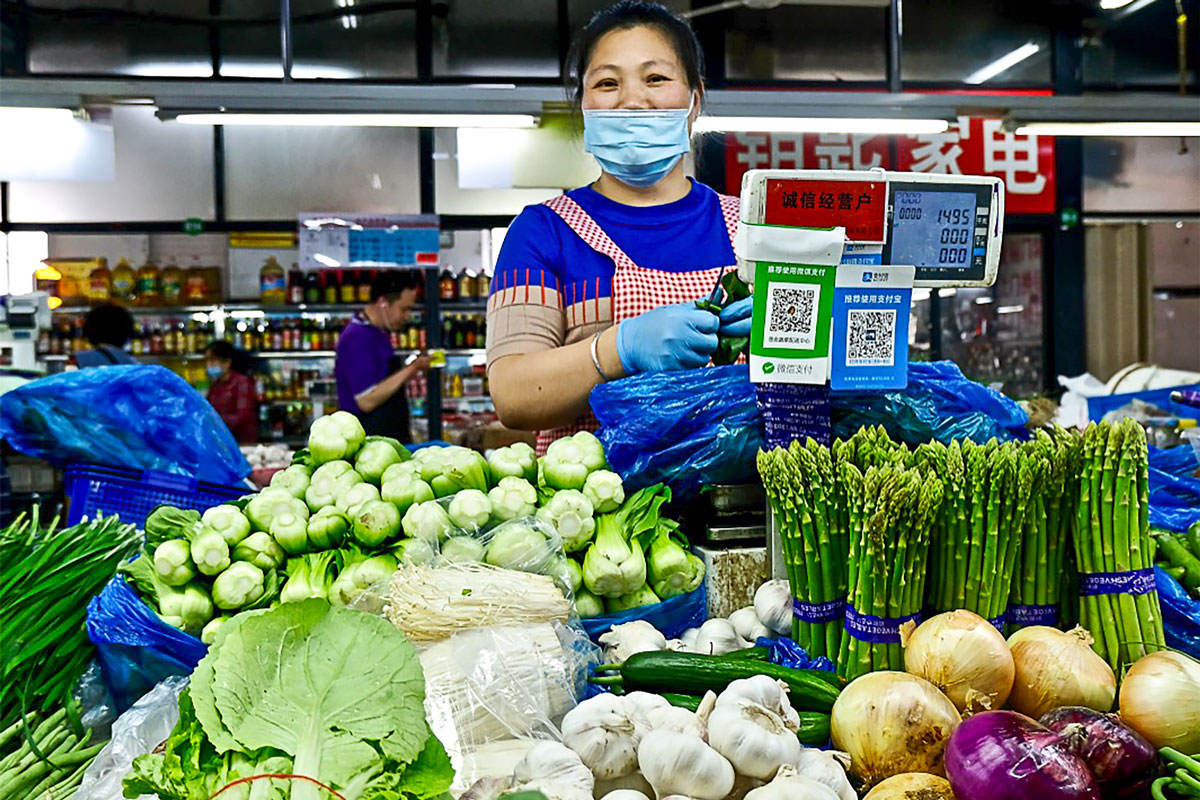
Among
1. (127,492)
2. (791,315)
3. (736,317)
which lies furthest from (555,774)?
(127,492)

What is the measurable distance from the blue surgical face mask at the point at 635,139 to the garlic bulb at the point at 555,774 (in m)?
1.70

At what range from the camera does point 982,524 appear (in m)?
1.63

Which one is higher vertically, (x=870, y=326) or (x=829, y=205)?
(x=829, y=205)

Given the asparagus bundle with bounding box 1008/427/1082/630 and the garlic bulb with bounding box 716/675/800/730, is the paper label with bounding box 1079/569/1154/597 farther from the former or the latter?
the garlic bulb with bounding box 716/675/800/730

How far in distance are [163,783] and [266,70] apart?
25.8 feet

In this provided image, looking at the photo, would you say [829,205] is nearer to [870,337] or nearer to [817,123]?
[870,337]

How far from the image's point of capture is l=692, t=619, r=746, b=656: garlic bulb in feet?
5.96

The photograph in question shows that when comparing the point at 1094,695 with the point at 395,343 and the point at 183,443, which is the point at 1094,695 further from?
the point at 395,343

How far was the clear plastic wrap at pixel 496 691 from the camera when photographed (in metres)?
1.49

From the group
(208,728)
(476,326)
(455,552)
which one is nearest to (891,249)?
(455,552)

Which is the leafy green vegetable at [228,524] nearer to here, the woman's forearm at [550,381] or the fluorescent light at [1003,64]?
the woman's forearm at [550,381]

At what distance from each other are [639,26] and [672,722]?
6.04 ft

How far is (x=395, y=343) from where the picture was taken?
8.28m

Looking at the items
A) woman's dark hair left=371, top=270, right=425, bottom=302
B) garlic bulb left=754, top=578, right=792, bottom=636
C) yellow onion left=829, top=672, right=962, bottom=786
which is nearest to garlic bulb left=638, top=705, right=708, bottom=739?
yellow onion left=829, top=672, right=962, bottom=786
